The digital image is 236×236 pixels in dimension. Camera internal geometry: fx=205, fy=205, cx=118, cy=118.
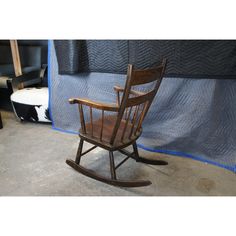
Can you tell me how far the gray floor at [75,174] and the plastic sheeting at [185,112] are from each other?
119 mm

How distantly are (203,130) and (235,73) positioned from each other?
52 centimetres

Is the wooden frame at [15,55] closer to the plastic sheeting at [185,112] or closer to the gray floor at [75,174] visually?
the plastic sheeting at [185,112]

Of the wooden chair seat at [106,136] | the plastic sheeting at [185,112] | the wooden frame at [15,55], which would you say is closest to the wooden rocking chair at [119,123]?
the wooden chair seat at [106,136]

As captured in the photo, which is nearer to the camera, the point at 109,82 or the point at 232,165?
the point at 232,165

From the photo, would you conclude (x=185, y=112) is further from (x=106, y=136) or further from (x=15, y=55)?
(x=15, y=55)

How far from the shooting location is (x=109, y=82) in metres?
1.96

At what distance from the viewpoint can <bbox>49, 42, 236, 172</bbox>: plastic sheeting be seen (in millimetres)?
1638

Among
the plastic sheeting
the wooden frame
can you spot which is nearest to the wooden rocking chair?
the plastic sheeting

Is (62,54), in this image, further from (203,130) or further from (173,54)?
(203,130)

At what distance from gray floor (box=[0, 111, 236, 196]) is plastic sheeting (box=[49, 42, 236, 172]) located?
119mm

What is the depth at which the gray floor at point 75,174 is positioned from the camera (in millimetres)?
1471
